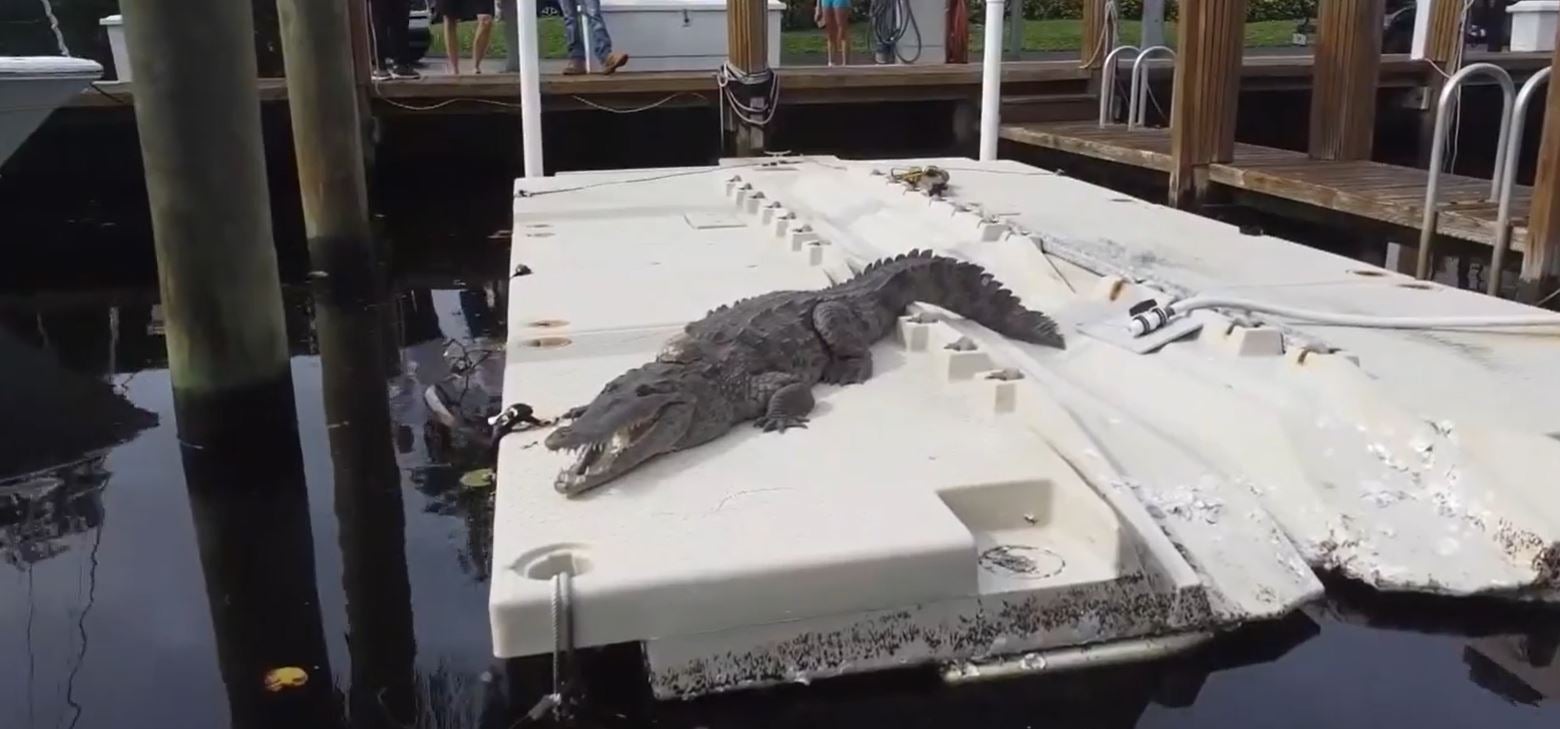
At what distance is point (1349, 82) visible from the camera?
789 cm

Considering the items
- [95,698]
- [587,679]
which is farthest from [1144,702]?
[95,698]

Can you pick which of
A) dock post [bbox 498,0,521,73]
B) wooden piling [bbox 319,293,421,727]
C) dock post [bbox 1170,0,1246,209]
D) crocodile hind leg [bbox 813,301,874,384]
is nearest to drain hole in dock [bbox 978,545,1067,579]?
crocodile hind leg [bbox 813,301,874,384]

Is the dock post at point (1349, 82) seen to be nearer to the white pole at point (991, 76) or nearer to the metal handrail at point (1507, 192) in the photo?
the white pole at point (991, 76)

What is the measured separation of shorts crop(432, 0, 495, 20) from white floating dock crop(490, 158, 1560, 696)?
7.28 m

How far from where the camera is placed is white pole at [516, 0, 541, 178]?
6836 millimetres

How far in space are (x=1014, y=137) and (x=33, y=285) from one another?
23.4ft

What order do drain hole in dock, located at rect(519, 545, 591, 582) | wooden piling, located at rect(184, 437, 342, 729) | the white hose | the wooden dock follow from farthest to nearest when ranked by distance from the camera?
the wooden dock
the white hose
wooden piling, located at rect(184, 437, 342, 729)
drain hole in dock, located at rect(519, 545, 591, 582)

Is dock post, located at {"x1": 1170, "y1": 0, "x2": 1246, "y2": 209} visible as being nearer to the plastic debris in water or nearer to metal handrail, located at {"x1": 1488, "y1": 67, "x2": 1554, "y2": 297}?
metal handrail, located at {"x1": 1488, "y1": 67, "x2": 1554, "y2": 297}

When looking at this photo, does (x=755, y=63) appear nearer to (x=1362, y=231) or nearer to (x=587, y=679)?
(x=1362, y=231)

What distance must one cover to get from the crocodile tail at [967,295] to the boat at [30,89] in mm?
5928

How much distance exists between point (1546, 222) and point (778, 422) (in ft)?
12.7

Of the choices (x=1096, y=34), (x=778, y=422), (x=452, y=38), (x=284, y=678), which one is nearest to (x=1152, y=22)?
(x=1096, y=34)

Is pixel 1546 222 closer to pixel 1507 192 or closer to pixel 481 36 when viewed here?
pixel 1507 192

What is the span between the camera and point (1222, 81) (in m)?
7.54
